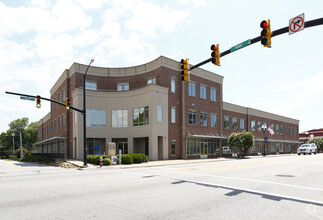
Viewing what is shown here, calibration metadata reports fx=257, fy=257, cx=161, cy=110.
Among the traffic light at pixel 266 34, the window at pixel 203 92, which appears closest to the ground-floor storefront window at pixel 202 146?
the window at pixel 203 92

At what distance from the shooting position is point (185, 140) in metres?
33.8

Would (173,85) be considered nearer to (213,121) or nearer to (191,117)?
(191,117)

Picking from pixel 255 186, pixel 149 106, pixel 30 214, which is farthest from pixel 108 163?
pixel 30 214

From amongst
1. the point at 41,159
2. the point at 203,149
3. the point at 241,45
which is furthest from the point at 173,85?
the point at 241,45

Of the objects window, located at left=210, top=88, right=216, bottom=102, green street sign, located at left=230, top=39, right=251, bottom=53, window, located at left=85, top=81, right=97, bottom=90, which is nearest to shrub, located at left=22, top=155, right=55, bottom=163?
window, located at left=85, top=81, right=97, bottom=90

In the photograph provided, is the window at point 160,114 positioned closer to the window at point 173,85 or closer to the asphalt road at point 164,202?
the window at point 173,85

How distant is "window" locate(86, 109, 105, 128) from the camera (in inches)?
1286

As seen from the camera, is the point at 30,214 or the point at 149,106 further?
the point at 149,106

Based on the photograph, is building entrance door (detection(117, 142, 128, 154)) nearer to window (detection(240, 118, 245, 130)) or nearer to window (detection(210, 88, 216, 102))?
window (detection(210, 88, 216, 102))

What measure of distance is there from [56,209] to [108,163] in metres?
16.7

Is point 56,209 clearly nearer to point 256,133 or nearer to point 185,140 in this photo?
point 185,140

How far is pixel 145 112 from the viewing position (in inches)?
1251

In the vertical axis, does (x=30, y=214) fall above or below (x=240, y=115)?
below

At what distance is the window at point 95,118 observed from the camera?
32656 mm
